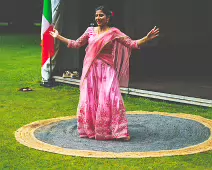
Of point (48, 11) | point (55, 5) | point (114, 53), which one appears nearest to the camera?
point (114, 53)

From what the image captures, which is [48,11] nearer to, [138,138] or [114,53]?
[114,53]

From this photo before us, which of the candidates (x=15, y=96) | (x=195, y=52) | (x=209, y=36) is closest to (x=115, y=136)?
(x=15, y=96)

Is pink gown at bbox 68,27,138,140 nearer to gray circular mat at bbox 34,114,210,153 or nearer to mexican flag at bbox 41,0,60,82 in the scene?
gray circular mat at bbox 34,114,210,153

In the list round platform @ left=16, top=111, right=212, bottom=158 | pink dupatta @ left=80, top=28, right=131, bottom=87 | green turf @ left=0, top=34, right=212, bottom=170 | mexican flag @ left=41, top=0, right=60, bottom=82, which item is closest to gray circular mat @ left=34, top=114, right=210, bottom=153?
round platform @ left=16, top=111, right=212, bottom=158

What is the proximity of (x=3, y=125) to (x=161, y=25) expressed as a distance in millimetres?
9174

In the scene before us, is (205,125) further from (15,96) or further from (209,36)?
(209,36)

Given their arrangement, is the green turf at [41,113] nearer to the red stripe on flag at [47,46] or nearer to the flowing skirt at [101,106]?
the red stripe on flag at [47,46]

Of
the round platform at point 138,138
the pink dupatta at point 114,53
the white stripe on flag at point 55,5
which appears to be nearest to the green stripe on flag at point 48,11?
the white stripe on flag at point 55,5

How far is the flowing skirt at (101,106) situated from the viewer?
6695mm

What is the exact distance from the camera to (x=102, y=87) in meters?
6.76

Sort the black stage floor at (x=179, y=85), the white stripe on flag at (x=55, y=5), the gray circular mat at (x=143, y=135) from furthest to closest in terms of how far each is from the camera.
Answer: the white stripe on flag at (x=55, y=5)
the black stage floor at (x=179, y=85)
the gray circular mat at (x=143, y=135)

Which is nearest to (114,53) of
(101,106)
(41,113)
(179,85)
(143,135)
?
(101,106)

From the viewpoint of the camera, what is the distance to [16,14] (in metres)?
39.8

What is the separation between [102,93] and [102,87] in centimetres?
8
